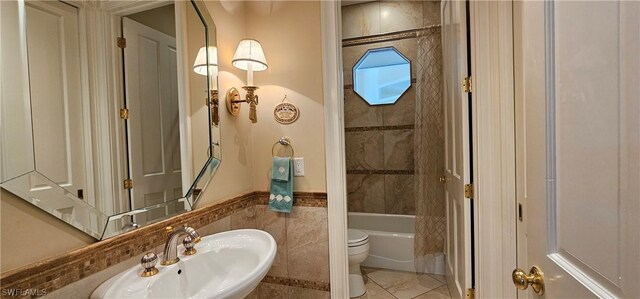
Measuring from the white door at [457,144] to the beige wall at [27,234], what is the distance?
5.84ft

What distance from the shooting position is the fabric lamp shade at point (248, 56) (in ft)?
5.25

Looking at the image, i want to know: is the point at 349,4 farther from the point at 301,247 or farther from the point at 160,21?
the point at 301,247

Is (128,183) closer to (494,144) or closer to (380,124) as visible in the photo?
(494,144)

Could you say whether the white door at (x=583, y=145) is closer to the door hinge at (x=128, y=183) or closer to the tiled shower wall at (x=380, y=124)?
the door hinge at (x=128, y=183)

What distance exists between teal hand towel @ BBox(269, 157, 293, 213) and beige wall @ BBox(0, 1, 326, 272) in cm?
8

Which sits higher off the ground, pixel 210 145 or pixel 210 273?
pixel 210 145

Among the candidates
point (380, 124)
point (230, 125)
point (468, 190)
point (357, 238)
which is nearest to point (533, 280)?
point (468, 190)

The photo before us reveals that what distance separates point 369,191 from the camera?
326cm

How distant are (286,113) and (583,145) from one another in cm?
142

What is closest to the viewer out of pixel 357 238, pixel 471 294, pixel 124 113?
pixel 124 113

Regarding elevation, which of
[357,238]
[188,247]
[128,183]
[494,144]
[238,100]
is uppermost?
[238,100]

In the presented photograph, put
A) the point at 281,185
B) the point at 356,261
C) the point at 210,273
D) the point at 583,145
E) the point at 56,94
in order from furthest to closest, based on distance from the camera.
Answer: the point at 356,261
the point at 281,185
the point at 210,273
the point at 56,94
the point at 583,145

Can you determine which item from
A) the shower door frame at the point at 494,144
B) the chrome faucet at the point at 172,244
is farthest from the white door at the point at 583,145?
the chrome faucet at the point at 172,244

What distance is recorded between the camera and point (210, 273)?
4.01 feet
